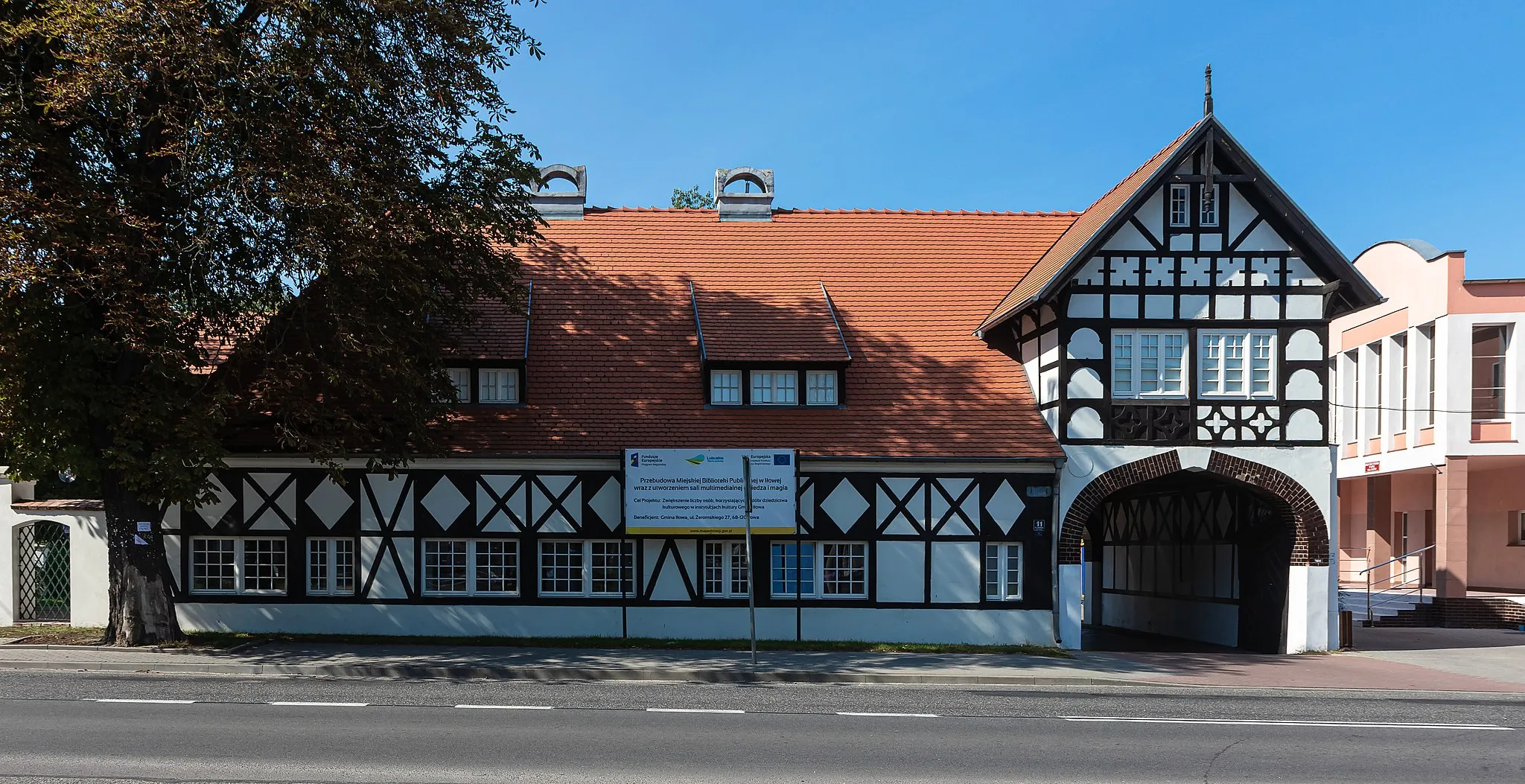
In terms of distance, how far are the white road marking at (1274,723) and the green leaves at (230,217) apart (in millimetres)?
10510

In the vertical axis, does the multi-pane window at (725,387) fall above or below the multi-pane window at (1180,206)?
below

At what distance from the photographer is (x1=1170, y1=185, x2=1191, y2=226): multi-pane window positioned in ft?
70.2

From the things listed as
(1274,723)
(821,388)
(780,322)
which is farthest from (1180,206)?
(1274,723)

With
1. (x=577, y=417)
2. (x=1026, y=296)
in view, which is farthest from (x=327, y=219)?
(x=1026, y=296)

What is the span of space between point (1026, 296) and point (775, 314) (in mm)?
4927

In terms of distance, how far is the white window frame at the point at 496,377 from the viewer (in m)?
21.6

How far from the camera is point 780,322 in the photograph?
2291cm

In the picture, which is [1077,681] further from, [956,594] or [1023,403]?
[1023,403]

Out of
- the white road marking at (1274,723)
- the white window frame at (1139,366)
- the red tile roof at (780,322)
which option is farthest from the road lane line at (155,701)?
the white window frame at (1139,366)

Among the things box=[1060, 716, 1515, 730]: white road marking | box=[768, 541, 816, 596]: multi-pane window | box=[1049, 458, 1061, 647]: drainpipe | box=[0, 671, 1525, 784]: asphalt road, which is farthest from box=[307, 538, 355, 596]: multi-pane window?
box=[1060, 716, 1515, 730]: white road marking

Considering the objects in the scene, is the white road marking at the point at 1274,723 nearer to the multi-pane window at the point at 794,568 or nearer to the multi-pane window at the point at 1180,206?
the multi-pane window at the point at 794,568

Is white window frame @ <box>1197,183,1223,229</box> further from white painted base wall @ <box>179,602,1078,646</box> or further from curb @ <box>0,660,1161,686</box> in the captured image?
curb @ <box>0,660,1161,686</box>

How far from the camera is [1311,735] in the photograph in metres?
12.2

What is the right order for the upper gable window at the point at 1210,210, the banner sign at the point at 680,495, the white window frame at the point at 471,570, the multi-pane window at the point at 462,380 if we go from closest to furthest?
1. the banner sign at the point at 680,495
2. the white window frame at the point at 471,570
3. the upper gable window at the point at 1210,210
4. the multi-pane window at the point at 462,380
